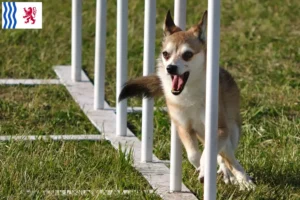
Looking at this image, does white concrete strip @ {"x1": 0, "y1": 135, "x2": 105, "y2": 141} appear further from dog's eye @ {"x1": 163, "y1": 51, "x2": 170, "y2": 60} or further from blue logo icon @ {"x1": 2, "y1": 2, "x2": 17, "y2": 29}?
blue logo icon @ {"x1": 2, "y1": 2, "x2": 17, "y2": 29}

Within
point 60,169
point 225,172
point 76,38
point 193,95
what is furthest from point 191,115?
point 76,38

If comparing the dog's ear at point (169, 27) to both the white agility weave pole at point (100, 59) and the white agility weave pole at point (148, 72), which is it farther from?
the white agility weave pole at point (100, 59)

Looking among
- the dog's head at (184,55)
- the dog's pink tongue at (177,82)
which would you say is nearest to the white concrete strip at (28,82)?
the dog's head at (184,55)

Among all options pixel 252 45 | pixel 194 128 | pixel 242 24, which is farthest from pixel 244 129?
pixel 242 24

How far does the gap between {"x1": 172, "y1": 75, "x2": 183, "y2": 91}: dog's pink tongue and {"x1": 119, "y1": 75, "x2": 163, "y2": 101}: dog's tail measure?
0.40m

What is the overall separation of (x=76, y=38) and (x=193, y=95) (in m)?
2.94

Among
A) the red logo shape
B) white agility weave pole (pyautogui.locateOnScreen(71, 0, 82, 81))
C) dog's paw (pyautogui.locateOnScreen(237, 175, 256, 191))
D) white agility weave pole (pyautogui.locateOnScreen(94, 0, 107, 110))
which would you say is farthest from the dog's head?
→ the red logo shape

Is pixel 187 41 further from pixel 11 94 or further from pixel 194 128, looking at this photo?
pixel 11 94

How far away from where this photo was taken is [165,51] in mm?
6328

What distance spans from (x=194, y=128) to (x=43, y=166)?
0.96 metres

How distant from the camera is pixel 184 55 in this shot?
6.25 meters

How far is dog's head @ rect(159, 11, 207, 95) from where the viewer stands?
621 cm

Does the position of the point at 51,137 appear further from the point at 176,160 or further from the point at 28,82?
the point at 28,82

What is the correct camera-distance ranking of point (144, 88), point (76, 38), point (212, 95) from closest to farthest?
point (212, 95)
point (144, 88)
point (76, 38)
